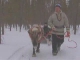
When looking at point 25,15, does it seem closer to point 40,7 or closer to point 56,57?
point 40,7

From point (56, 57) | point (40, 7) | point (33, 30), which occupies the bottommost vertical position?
point (56, 57)

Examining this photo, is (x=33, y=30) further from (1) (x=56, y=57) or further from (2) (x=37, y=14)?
(2) (x=37, y=14)

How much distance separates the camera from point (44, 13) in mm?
42719

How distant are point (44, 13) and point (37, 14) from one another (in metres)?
4.00

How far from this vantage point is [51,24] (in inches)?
360

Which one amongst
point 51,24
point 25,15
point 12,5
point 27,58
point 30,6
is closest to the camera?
point 27,58

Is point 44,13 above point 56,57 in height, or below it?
above

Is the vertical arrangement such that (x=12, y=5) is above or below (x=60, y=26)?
above

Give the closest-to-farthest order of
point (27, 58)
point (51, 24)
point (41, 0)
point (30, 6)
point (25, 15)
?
point (27, 58), point (51, 24), point (41, 0), point (25, 15), point (30, 6)

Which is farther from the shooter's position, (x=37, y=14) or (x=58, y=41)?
(x=37, y=14)

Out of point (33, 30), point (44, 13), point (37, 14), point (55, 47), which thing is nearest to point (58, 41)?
point (55, 47)

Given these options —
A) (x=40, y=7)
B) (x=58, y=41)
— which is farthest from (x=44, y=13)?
(x=58, y=41)

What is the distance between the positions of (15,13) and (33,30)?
3249 centimetres

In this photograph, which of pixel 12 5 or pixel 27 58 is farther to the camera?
pixel 12 5
